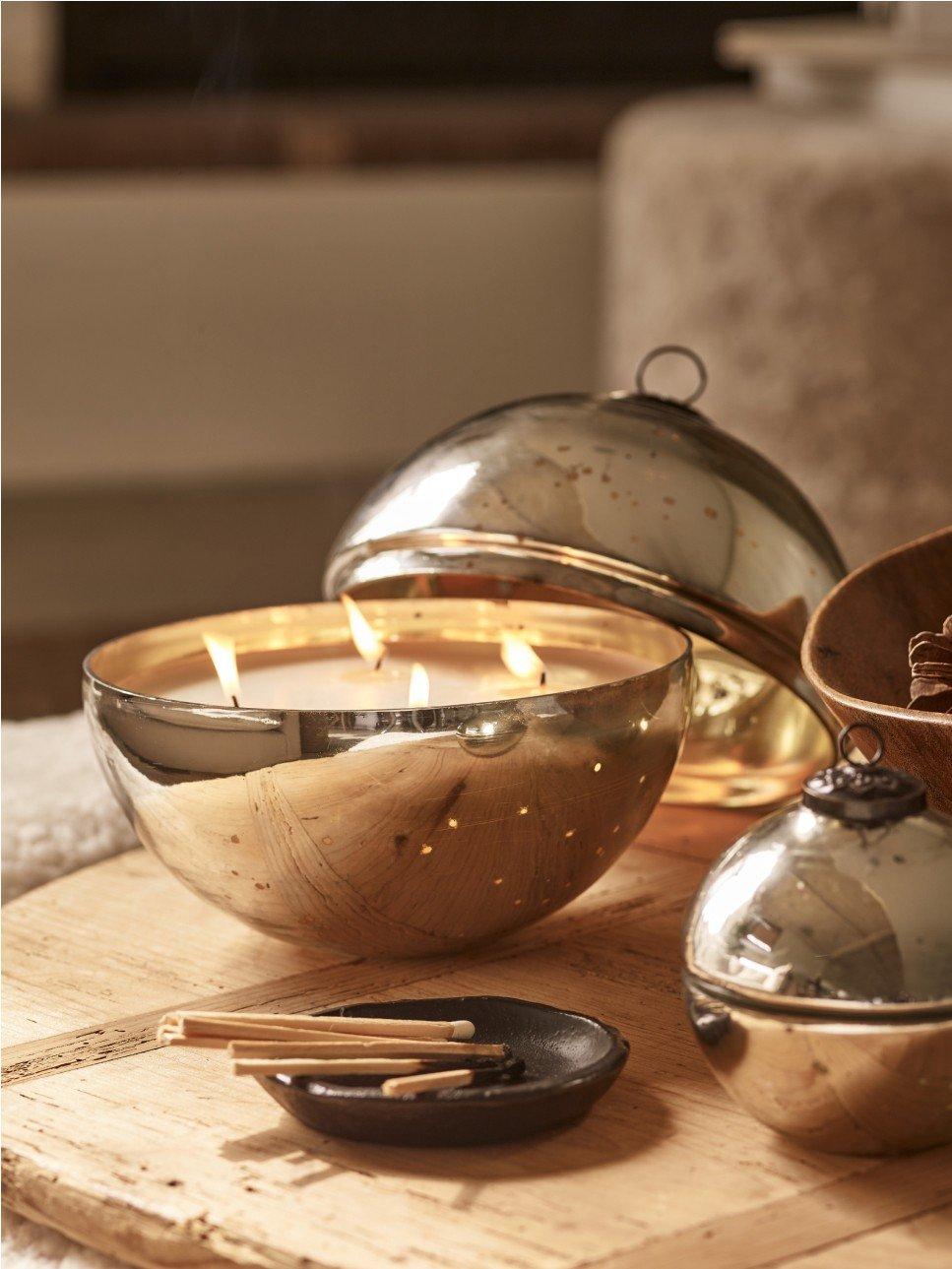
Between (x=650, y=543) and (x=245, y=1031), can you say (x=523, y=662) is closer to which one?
(x=650, y=543)

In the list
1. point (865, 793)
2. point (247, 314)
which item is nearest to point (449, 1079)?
point (865, 793)

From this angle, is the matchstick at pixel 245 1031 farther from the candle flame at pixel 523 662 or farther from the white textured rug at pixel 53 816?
the white textured rug at pixel 53 816

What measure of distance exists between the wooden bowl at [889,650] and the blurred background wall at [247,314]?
1410 millimetres

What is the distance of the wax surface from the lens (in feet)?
1.77

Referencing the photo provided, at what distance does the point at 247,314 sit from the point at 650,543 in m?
1.68

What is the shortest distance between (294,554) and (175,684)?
174 centimetres

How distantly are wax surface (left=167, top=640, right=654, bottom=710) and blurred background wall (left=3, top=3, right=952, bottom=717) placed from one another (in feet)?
4.66

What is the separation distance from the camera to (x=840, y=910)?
372mm

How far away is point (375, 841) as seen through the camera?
47 centimetres

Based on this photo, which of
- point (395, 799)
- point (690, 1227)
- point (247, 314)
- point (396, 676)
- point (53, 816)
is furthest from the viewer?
point (247, 314)

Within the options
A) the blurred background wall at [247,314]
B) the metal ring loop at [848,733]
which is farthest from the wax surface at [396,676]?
the blurred background wall at [247,314]

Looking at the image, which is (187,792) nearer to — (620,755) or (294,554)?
(620,755)

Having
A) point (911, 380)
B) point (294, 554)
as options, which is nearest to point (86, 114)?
point (294, 554)

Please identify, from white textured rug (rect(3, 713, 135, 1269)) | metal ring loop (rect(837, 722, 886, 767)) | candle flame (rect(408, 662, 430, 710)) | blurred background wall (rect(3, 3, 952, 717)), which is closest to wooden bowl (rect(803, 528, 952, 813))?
metal ring loop (rect(837, 722, 886, 767))
